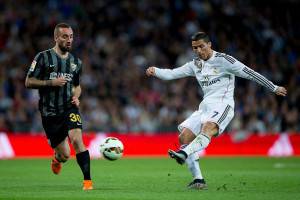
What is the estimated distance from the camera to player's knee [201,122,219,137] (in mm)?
10719

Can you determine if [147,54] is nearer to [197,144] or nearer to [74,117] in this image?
[74,117]

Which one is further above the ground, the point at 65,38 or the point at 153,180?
the point at 65,38

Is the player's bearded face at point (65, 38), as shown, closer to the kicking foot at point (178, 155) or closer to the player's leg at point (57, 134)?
the player's leg at point (57, 134)

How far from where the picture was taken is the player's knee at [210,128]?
10.7 m

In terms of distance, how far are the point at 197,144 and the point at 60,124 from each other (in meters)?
2.19

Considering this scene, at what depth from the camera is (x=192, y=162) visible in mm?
11016

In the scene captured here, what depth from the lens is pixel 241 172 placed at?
48.7 ft

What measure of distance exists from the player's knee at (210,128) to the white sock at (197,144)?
5.6 inches

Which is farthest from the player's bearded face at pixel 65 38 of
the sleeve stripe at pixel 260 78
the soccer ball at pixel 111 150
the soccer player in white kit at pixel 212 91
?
the sleeve stripe at pixel 260 78

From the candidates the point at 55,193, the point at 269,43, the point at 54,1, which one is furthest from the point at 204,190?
the point at 54,1

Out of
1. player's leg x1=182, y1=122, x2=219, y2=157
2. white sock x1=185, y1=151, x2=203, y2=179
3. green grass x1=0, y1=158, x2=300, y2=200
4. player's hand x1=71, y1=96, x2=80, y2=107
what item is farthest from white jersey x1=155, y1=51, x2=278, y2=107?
player's hand x1=71, y1=96, x2=80, y2=107

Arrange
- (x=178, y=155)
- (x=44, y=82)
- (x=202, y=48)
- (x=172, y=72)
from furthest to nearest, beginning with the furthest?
(x=172, y=72), (x=202, y=48), (x=44, y=82), (x=178, y=155)

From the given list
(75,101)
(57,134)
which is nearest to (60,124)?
(57,134)

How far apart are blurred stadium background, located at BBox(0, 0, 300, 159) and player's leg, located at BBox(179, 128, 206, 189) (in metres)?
10.4
